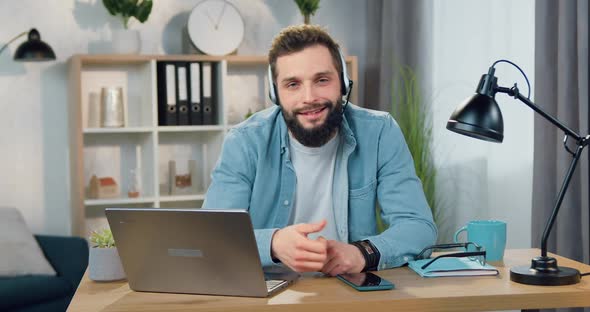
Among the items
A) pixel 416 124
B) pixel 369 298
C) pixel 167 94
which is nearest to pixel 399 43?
pixel 416 124

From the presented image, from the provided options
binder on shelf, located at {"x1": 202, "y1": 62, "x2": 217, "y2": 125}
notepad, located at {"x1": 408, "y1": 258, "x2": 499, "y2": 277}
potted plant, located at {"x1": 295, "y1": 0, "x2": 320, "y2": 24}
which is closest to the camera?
notepad, located at {"x1": 408, "y1": 258, "x2": 499, "y2": 277}

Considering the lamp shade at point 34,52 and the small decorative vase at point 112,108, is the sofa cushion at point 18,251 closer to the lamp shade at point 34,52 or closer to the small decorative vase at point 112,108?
the small decorative vase at point 112,108

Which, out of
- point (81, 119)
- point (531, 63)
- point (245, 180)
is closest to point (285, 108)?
point (245, 180)

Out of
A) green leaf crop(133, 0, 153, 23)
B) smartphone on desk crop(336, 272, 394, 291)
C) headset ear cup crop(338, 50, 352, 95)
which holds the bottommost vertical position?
smartphone on desk crop(336, 272, 394, 291)

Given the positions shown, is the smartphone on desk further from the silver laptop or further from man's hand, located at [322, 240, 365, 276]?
the silver laptop

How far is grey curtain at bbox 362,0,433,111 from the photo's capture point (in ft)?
13.5

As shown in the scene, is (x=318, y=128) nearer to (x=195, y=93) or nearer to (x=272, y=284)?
(x=272, y=284)

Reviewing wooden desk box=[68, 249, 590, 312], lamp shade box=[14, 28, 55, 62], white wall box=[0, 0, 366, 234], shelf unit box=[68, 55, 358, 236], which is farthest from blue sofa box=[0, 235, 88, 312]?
wooden desk box=[68, 249, 590, 312]

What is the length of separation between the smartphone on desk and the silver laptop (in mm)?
137

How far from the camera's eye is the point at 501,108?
3.37 meters

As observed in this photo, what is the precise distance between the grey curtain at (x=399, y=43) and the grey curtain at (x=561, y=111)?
1227 mm

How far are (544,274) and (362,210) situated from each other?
0.62 metres

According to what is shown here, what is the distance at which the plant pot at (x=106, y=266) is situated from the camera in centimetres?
179

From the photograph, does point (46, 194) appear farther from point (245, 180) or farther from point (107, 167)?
point (245, 180)
